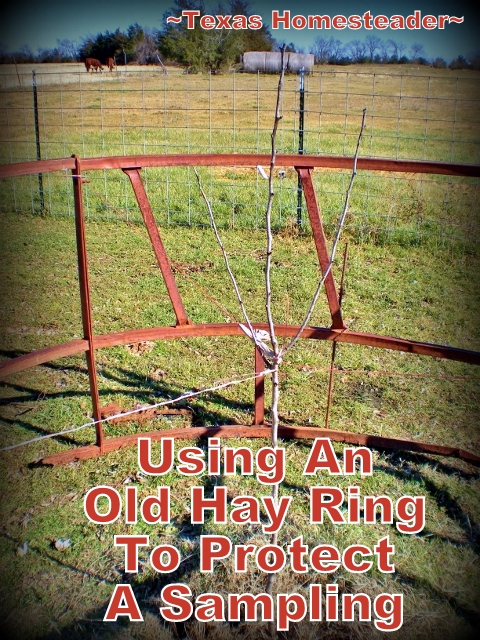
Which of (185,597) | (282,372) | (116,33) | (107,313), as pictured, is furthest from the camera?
(116,33)

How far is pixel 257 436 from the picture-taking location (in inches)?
150

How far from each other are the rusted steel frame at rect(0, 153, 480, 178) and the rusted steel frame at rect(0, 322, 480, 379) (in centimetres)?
89

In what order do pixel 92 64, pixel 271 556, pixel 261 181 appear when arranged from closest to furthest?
pixel 271 556
pixel 261 181
pixel 92 64

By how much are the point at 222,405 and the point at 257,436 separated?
43 centimetres

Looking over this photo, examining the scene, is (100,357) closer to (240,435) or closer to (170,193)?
(240,435)

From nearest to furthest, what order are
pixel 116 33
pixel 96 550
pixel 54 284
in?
pixel 96 550, pixel 54 284, pixel 116 33

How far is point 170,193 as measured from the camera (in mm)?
9047

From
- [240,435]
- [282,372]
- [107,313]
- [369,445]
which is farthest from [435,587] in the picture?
[107,313]

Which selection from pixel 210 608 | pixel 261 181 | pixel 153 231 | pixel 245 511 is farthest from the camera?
pixel 261 181

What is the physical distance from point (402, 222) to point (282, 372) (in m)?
3.84

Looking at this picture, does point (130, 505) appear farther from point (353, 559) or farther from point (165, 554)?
point (353, 559)

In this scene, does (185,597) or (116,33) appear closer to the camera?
(185,597)

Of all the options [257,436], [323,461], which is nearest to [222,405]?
[257,436]

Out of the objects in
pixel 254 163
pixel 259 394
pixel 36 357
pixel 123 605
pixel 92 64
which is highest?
pixel 92 64
